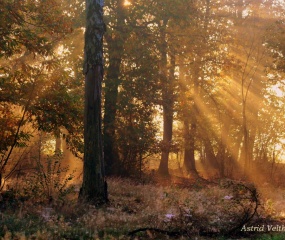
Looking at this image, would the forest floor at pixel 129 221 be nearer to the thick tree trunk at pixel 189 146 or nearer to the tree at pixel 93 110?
the tree at pixel 93 110

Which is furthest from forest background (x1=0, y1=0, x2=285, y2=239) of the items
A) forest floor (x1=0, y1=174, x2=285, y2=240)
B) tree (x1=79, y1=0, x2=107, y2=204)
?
forest floor (x1=0, y1=174, x2=285, y2=240)

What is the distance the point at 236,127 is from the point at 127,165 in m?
14.9

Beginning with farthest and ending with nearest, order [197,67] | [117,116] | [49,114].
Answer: [197,67], [117,116], [49,114]

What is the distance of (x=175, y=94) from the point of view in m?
22.3

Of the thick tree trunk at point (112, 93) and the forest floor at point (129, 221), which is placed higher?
the thick tree trunk at point (112, 93)

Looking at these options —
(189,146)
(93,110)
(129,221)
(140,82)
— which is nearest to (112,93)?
(140,82)

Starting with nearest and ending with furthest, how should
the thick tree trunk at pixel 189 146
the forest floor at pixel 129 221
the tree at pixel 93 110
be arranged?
the forest floor at pixel 129 221 < the tree at pixel 93 110 < the thick tree trunk at pixel 189 146

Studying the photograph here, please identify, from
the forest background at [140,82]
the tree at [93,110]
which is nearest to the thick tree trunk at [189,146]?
the forest background at [140,82]

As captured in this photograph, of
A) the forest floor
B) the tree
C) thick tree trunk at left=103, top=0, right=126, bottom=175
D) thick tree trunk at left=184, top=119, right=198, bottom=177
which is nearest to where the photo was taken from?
the forest floor

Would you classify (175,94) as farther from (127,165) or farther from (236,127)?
(236,127)

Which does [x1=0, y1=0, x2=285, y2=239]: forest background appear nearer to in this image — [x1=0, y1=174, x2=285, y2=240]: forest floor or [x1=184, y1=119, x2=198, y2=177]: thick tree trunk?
[x1=184, y1=119, x2=198, y2=177]: thick tree trunk

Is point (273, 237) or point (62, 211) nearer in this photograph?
point (273, 237)

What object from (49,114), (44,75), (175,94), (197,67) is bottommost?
(49,114)

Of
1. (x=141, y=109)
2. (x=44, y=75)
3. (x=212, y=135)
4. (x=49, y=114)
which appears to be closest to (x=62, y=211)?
(x=49, y=114)
